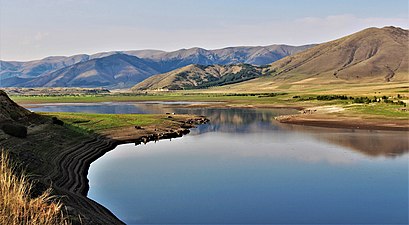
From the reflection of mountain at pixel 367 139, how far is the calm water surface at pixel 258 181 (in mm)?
A: 182

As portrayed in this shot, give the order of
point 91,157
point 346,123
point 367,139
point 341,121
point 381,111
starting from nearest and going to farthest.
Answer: point 91,157 < point 367,139 < point 346,123 < point 341,121 < point 381,111

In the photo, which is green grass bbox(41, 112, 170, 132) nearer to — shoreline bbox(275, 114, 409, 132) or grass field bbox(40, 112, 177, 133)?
grass field bbox(40, 112, 177, 133)

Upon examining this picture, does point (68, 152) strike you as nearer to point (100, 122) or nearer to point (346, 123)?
point (100, 122)

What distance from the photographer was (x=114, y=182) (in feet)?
149

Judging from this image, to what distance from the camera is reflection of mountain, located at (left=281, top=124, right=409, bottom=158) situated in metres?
61.6

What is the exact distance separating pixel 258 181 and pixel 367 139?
128 ft

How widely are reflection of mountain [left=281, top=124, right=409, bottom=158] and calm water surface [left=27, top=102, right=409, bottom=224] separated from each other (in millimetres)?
182

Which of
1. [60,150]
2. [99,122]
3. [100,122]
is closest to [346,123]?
[100,122]

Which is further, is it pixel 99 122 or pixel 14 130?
pixel 99 122

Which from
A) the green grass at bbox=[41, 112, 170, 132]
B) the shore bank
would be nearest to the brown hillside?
the shore bank

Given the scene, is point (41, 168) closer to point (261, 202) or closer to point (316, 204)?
point (261, 202)

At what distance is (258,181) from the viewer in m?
43.8

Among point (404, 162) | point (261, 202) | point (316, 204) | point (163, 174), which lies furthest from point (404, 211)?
point (163, 174)

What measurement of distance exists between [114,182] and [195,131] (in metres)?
48.9
